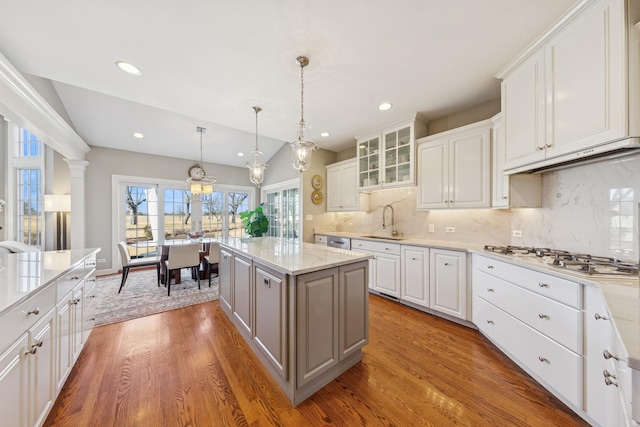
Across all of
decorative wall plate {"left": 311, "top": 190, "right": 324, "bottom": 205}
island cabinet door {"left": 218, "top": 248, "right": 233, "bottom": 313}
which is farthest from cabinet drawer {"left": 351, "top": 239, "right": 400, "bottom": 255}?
island cabinet door {"left": 218, "top": 248, "right": 233, "bottom": 313}

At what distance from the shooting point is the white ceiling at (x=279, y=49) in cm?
151

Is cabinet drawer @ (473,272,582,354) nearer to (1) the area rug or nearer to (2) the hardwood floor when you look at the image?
(2) the hardwood floor

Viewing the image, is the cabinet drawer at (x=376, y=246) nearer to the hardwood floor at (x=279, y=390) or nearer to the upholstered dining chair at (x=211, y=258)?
the hardwood floor at (x=279, y=390)

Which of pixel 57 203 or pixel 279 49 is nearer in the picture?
pixel 279 49

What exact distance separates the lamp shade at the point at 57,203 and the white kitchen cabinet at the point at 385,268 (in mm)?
5422

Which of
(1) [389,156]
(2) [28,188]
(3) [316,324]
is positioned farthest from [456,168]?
(2) [28,188]

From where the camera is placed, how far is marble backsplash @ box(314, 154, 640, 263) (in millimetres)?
1575

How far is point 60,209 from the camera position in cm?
397

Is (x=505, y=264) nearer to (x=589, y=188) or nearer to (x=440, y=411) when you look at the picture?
(x=589, y=188)

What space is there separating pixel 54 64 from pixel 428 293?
182 inches

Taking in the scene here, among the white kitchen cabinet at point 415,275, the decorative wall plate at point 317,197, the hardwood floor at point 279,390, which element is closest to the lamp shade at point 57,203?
the hardwood floor at point 279,390

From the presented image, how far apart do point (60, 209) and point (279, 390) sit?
17.0ft

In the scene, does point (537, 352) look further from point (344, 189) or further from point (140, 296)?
point (140, 296)

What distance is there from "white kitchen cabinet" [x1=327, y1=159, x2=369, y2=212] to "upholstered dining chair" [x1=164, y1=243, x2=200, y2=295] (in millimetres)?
2555
